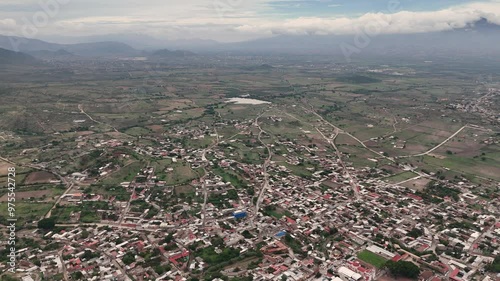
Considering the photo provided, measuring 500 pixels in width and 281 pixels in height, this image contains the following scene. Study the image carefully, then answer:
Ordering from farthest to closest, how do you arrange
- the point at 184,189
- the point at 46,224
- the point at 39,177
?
1. the point at 39,177
2. the point at 184,189
3. the point at 46,224

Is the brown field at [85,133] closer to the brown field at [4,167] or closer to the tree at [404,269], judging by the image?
the brown field at [4,167]

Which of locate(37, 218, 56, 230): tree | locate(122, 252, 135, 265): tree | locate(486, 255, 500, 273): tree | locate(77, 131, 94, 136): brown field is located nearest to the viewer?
locate(486, 255, 500, 273): tree

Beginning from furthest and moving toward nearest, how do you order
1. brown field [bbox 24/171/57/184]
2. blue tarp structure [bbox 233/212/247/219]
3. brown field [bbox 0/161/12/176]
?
1. brown field [bbox 0/161/12/176]
2. brown field [bbox 24/171/57/184]
3. blue tarp structure [bbox 233/212/247/219]

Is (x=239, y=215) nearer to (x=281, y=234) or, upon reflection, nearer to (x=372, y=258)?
(x=281, y=234)

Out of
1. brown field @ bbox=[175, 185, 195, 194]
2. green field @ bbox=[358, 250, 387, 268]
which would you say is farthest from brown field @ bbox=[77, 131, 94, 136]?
green field @ bbox=[358, 250, 387, 268]

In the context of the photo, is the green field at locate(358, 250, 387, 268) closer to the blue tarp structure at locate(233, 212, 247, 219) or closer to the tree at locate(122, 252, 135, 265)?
the blue tarp structure at locate(233, 212, 247, 219)

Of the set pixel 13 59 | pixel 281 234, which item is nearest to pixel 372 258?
pixel 281 234
